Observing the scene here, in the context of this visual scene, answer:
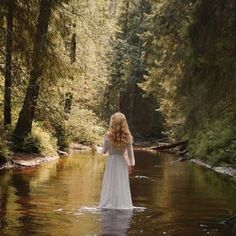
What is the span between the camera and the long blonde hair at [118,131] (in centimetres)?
1216

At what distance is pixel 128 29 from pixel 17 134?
4400cm

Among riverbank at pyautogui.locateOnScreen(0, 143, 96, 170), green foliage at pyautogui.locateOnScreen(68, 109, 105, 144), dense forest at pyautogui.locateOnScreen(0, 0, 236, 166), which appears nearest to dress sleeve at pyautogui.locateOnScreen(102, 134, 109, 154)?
dense forest at pyautogui.locateOnScreen(0, 0, 236, 166)

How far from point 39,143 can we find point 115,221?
54.2 ft

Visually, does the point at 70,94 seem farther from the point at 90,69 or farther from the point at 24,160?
the point at 24,160

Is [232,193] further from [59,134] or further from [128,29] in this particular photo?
[128,29]

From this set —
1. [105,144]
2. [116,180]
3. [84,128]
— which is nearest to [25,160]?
[105,144]

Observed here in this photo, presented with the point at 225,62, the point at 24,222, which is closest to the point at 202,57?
the point at 225,62

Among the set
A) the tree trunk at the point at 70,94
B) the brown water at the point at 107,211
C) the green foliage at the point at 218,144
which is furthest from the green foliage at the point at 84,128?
the brown water at the point at 107,211

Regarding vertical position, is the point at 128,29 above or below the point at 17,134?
above

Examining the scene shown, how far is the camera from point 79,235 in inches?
355

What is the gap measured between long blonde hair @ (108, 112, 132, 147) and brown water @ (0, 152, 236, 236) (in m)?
1.45

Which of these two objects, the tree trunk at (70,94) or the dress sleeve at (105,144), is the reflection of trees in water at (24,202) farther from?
the tree trunk at (70,94)

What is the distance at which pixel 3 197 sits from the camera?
13.1 m

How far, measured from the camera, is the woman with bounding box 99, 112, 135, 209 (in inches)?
477
